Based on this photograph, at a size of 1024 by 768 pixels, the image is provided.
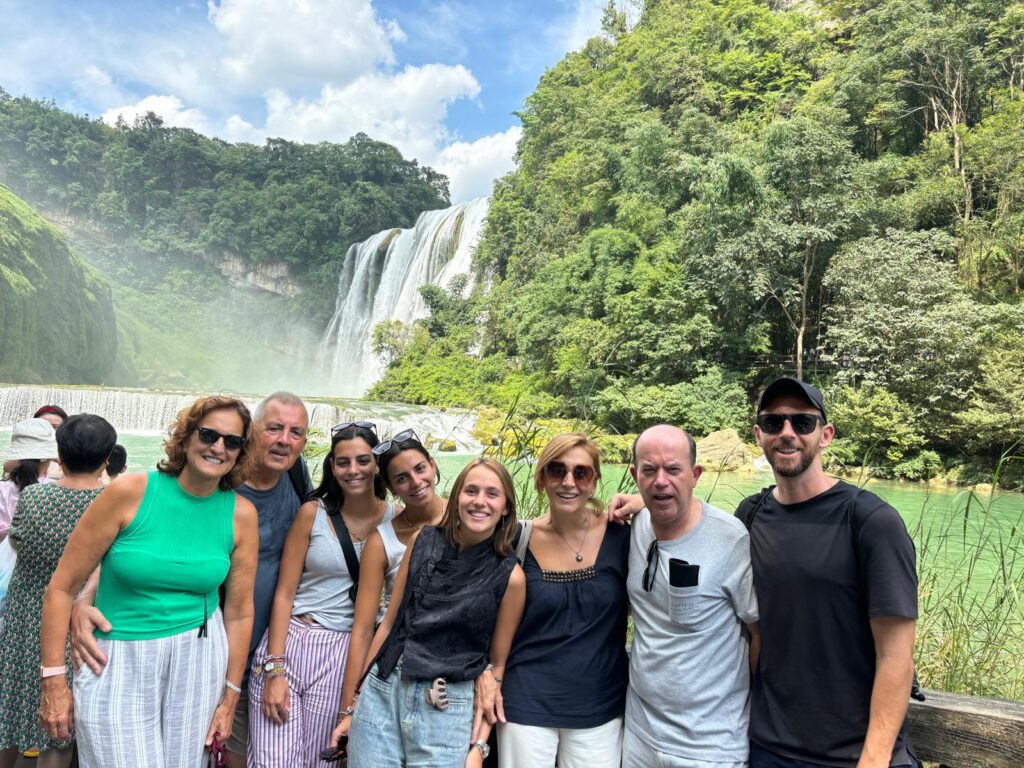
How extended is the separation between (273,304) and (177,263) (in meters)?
7.46

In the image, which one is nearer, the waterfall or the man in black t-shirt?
the man in black t-shirt

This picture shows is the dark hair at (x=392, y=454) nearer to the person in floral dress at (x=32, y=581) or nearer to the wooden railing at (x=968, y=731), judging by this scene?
the person in floral dress at (x=32, y=581)

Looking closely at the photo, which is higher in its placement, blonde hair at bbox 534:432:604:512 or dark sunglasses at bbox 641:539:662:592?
blonde hair at bbox 534:432:604:512

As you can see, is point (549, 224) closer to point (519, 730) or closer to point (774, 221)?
point (774, 221)

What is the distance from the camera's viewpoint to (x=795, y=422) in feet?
5.24

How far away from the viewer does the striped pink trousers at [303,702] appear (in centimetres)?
183

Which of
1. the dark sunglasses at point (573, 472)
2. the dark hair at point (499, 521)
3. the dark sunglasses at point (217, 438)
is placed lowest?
the dark hair at point (499, 521)

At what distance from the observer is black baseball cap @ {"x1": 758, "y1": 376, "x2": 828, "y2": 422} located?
161 cm

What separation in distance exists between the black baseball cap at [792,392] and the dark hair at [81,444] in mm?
1769

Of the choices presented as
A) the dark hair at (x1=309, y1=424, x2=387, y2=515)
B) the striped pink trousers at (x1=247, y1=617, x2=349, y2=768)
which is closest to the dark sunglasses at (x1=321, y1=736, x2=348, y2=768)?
the striped pink trousers at (x1=247, y1=617, x2=349, y2=768)

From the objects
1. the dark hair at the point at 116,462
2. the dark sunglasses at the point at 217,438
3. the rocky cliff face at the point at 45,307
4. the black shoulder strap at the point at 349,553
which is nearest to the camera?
the dark sunglasses at the point at 217,438

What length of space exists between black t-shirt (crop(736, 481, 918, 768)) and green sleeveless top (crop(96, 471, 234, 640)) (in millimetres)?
1391

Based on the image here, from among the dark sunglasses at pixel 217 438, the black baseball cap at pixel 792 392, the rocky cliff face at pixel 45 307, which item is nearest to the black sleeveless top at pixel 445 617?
the dark sunglasses at pixel 217 438

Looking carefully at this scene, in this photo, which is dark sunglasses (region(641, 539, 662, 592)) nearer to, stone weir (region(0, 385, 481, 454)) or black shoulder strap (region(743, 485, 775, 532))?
black shoulder strap (region(743, 485, 775, 532))
